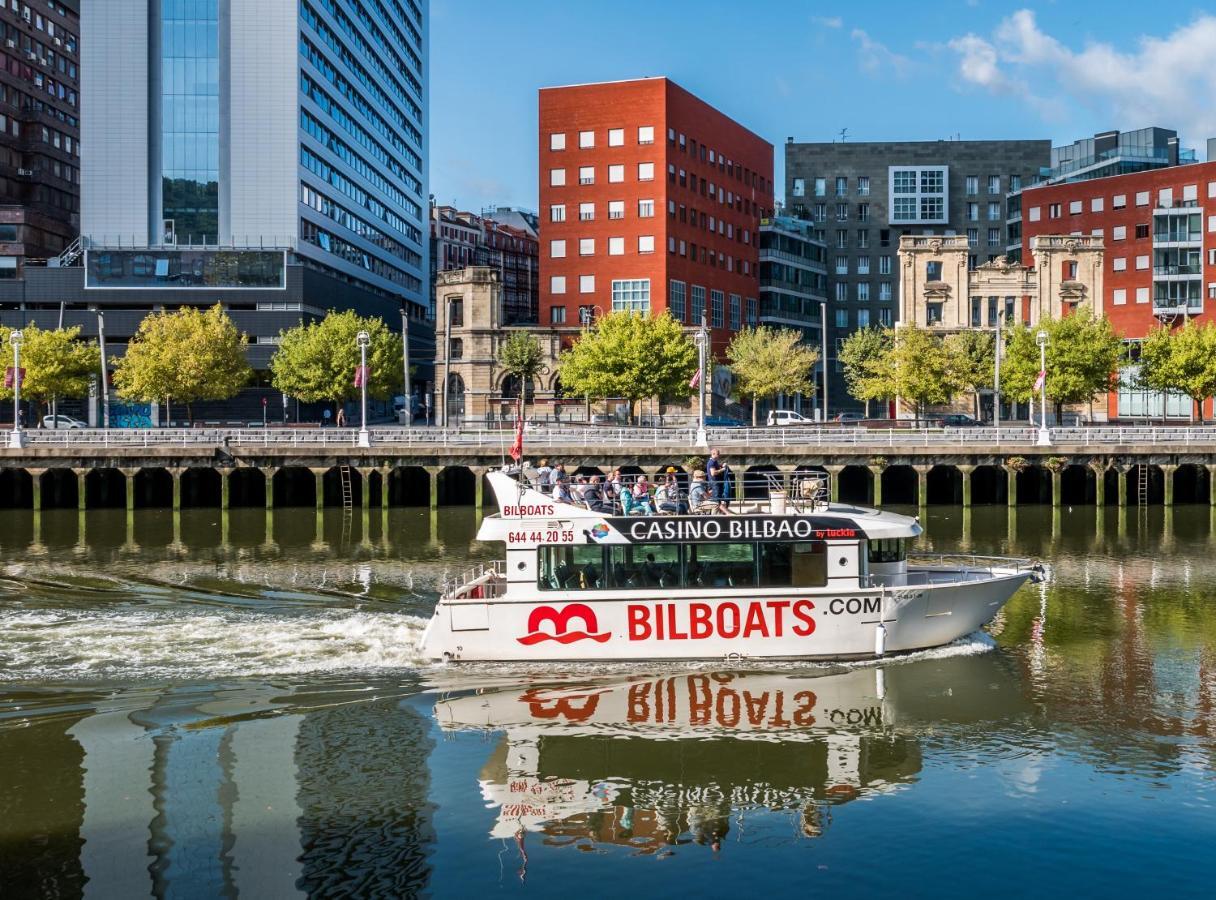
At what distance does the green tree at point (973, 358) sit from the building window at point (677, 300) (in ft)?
70.4

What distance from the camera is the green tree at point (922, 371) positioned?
89.8 m

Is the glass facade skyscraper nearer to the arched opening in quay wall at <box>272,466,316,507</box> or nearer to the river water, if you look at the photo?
the arched opening in quay wall at <box>272,466,316,507</box>

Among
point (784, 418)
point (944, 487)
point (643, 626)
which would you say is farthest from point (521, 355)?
point (643, 626)

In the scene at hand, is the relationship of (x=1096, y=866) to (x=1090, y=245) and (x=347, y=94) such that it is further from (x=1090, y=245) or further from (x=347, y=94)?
(x=347, y=94)

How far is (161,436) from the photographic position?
214 feet

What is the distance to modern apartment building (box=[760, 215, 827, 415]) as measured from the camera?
124 metres

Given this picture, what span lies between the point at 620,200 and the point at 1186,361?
145 ft

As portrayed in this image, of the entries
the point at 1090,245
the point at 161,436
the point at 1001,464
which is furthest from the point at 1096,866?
A: the point at 1090,245

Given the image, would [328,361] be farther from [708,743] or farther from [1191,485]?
[708,743]

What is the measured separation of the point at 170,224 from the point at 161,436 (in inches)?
1824

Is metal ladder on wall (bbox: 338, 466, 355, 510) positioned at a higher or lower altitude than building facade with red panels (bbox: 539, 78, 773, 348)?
lower

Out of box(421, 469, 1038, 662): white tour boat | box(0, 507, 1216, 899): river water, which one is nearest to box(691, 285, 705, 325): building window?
box(0, 507, 1216, 899): river water

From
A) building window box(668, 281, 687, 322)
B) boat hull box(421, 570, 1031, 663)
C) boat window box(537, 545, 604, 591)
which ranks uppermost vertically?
building window box(668, 281, 687, 322)

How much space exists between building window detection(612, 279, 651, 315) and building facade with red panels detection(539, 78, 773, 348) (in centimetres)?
8
